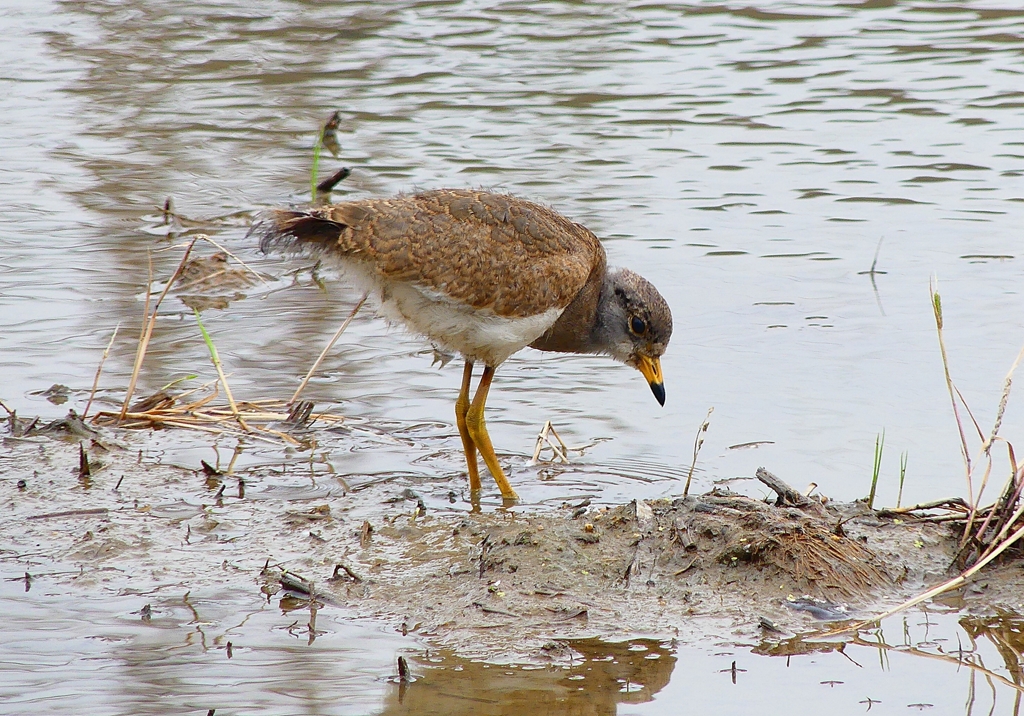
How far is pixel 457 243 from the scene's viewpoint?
19.1 feet

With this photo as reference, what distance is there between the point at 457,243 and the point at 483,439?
35.0 inches

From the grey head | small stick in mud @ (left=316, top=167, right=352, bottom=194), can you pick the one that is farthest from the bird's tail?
small stick in mud @ (left=316, top=167, right=352, bottom=194)

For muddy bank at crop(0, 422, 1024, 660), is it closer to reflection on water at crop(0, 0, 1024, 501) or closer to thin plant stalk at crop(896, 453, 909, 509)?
thin plant stalk at crop(896, 453, 909, 509)

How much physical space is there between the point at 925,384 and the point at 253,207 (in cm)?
504

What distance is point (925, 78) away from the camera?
12.0 meters

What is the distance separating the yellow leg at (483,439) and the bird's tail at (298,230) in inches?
38.6

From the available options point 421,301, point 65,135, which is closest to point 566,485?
point 421,301

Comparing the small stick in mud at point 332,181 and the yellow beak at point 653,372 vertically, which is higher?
the small stick in mud at point 332,181

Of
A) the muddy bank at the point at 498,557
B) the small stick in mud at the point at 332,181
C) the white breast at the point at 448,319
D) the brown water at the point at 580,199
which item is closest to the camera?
the muddy bank at the point at 498,557

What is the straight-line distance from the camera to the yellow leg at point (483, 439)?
19.4 feet

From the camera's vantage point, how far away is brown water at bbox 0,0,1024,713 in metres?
6.43

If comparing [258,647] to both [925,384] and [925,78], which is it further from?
[925,78]

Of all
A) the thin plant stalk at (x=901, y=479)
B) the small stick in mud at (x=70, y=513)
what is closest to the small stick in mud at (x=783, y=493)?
the thin plant stalk at (x=901, y=479)

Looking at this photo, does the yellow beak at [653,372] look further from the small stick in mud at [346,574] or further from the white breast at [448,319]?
the small stick in mud at [346,574]
